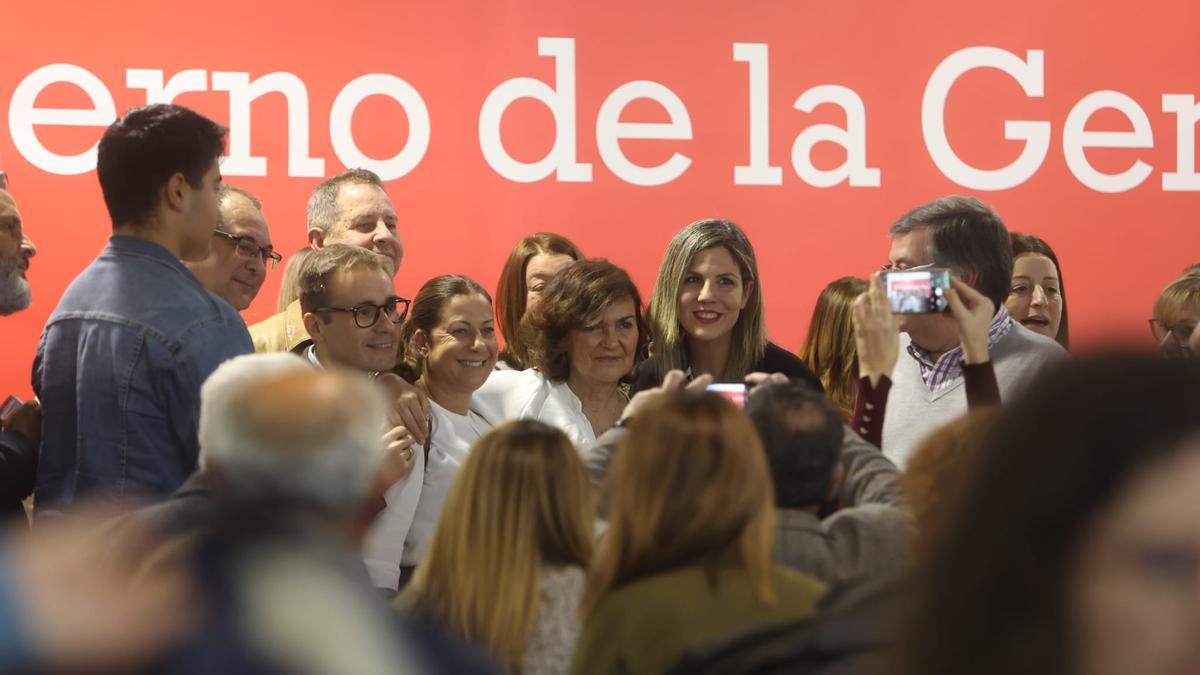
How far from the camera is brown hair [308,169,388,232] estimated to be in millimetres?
4562

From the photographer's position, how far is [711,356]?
4.00m

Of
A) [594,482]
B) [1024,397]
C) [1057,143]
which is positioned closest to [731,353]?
[594,482]

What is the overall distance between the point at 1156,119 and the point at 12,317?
167 inches

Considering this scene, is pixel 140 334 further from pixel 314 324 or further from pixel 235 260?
pixel 235 260

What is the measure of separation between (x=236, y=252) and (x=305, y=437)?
309cm

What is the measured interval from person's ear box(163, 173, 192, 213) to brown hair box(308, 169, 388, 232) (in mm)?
1707

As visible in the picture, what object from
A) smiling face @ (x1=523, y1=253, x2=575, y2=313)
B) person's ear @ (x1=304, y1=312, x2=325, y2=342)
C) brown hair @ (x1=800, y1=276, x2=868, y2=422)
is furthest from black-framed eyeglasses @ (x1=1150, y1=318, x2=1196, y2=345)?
person's ear @ (x1=304, y1=312, x2=325, y2=342)

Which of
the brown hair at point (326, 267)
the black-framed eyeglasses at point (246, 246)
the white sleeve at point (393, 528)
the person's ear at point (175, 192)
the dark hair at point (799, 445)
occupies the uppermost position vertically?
the person's ear at point (175, 192)

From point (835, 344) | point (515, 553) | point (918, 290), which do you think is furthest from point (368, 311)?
point (835, 344)

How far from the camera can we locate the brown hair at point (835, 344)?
4535mm

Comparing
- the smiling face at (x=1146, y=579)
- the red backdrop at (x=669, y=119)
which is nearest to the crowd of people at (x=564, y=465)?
the smiling face at (x=1146, y=579)

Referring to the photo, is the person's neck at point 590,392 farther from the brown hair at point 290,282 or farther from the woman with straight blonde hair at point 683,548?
the woman with straight blonde hair at point 683,548

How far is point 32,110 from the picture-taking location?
4.88 meters

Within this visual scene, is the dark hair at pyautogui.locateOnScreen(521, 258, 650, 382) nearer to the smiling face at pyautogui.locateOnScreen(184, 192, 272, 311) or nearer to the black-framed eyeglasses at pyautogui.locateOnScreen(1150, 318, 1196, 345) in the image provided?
the smiling face at pyautogui.locateOnScreen(184, 192, 272, 311)
